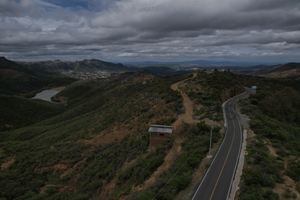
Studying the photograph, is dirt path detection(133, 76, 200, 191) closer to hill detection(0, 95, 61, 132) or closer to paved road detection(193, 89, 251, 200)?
paved road detection(193, 89, 251, 200)

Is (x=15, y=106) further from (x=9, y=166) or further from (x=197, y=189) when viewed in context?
(x=197, y=189)

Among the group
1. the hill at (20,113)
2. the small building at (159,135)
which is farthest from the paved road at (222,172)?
the hill at (20,113)

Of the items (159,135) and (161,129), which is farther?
(161,129)

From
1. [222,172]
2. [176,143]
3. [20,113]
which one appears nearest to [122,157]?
[176,143]

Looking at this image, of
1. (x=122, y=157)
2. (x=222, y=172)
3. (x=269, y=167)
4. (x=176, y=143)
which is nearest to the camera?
(x=269, y=167)

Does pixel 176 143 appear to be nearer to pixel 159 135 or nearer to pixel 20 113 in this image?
pixel 159 135

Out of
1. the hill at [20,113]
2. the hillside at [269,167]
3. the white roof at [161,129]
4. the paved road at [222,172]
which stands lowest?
the hill at [20,113]

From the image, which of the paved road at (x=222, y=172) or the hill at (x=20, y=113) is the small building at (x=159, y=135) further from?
the hill at (x=20, y=113)

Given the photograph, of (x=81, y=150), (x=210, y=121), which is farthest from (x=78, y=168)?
(x=210, y=121)

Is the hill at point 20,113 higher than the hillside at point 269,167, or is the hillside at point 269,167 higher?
the hillside at point 269,167
